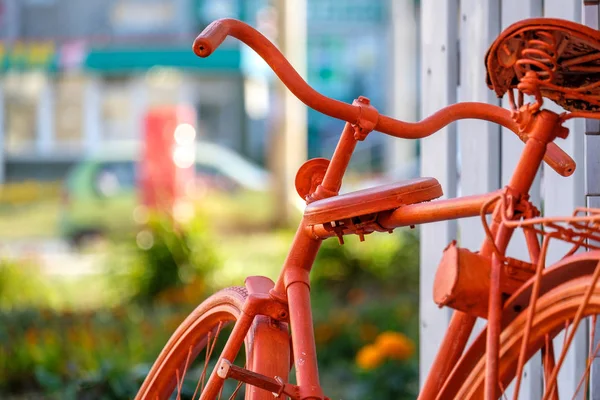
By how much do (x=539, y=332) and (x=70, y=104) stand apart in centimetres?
2524

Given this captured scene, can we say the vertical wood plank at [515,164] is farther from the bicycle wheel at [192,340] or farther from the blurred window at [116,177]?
the blurred window at [116,177]

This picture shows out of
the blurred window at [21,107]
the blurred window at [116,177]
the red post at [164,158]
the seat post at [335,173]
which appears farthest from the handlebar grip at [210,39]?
the blurred window at [21,107]

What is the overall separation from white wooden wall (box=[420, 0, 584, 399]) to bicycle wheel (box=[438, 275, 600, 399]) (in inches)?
50.8

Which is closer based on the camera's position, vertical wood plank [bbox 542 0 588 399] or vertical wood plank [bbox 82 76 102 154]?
vertical wood plank [bbox 542 0 588 399]

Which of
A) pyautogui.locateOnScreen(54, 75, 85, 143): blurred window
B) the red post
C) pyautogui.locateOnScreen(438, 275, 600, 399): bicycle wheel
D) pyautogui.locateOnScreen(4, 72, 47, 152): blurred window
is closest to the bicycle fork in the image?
pyautogui.locateOnScreen(438, 275, 600, 399): bicycle wheel

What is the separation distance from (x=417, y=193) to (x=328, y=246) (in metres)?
6.73

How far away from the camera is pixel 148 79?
25.1 meters

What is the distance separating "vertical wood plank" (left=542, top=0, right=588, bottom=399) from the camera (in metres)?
2.76

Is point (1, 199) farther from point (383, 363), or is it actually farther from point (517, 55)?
point (517, 55)

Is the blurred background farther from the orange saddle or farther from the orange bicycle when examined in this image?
the orange saddle

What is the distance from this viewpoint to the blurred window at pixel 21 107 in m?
25.9

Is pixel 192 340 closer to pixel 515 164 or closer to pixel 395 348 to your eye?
pixel 515 164

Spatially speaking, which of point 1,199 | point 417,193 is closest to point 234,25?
point 417,193

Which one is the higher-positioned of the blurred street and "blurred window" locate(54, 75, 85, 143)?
"blurred window" locate(54, 75, 85, 143)
